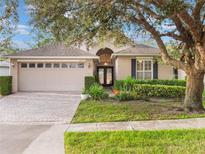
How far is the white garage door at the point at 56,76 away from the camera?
25802 mm

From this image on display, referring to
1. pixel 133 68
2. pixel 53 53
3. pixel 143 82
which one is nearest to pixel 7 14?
pixel 143 82

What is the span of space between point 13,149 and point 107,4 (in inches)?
222

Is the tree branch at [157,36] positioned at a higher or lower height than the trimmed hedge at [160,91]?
higher

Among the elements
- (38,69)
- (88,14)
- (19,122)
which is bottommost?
(19,122)

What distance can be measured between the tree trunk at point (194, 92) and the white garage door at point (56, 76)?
12.6m

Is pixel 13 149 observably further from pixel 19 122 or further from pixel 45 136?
pixel 19 122

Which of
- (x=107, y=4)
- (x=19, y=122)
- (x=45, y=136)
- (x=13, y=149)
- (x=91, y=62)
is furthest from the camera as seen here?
(x=91, y=62)

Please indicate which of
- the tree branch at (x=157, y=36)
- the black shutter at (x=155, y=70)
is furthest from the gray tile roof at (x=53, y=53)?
the tree branch at (x=157, y=36)

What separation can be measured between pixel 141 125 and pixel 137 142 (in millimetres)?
2647

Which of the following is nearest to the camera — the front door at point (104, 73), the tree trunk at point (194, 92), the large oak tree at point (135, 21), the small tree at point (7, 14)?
the small tree at point (7, 14)

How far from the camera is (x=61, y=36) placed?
13.7m

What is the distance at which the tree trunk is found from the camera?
1420 centimetres

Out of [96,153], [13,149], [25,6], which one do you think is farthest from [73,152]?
[25,6]

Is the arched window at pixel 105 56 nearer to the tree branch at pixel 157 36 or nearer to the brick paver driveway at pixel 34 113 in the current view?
the brick paver driveway at pixel 34 113
